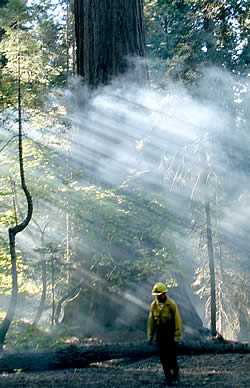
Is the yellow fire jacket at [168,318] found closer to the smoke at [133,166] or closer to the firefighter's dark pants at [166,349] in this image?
the firefighter's dark pants at [166,349]

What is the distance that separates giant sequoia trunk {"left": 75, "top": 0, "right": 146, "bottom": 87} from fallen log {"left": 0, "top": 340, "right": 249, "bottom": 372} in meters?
7.69

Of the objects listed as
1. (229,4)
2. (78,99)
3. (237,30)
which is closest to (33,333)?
(78,99)

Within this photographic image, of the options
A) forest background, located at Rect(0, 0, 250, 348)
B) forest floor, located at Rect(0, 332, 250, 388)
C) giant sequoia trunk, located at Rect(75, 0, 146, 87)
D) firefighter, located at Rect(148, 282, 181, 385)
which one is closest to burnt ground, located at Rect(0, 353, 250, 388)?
forest floor, located at Rect(0, 332, 250, 388)

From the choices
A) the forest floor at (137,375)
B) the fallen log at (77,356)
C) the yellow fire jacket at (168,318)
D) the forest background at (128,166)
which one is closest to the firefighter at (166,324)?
the yellow fire jacket at (168,318)

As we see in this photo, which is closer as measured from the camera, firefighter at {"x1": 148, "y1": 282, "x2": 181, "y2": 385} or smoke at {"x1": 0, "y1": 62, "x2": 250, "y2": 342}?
firefighter at {"x1": 148, "y1": 282, "x2": 181, "y2": 385}

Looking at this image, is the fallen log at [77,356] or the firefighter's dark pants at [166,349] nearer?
the firefighter's dark pants at [166,349]

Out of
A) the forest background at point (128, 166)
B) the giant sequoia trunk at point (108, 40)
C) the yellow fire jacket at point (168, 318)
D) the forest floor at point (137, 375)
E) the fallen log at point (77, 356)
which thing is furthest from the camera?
the giant sequoia trunk at point (108, 40)

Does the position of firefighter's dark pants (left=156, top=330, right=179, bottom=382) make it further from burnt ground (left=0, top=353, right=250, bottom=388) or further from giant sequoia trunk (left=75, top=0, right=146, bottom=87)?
giant sequoia trunk (left=75, top=0, right=146, bottom=87)

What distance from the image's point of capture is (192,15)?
1539cm

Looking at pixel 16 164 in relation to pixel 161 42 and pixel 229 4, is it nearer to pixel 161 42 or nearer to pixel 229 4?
pixel 229 4

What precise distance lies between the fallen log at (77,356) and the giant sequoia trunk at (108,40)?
25.2ft

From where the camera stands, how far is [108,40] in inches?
487

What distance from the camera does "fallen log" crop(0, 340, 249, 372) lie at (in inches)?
295

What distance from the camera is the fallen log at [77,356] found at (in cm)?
749
